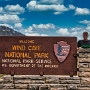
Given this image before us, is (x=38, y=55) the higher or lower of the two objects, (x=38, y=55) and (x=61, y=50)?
the lower

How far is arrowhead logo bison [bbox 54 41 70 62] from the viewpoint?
13156 mm

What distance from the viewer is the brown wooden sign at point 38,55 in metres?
13.2

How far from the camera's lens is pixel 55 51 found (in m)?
13.2

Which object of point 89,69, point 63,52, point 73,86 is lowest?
point 73,86

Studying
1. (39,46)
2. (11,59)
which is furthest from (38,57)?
(11,59)

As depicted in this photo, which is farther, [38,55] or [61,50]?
[38,55]

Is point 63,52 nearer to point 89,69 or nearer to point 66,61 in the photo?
point 66,61

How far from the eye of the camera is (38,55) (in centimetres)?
1326

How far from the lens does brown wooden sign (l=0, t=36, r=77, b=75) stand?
1320 cm

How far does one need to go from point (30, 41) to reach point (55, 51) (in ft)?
4.39

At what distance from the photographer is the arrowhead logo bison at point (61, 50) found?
13156 mm

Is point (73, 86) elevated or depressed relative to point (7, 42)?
depressed

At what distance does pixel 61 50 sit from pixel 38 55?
3.83ft

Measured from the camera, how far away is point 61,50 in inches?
518
